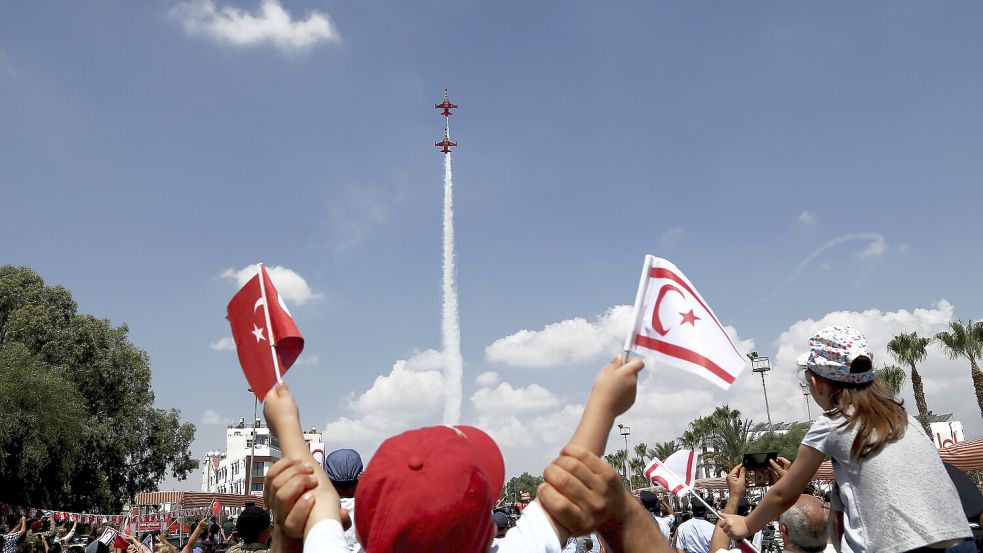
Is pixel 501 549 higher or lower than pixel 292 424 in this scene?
lower

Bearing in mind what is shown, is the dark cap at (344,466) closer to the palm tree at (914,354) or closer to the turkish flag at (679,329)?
the turkish flag at (679,329)

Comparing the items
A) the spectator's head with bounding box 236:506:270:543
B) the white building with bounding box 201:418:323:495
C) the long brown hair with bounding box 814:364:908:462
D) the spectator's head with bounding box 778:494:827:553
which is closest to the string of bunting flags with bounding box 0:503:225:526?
the spectator's head with bounding box 236:506:270:543

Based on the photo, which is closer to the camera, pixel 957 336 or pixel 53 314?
pixel 957 336

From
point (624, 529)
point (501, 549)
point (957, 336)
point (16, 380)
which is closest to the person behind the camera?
point (624, 529)

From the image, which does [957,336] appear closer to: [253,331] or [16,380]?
[253,331]

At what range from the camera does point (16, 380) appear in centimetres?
2933

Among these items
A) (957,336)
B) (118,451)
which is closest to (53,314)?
(118,451)

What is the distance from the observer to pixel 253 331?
223cm

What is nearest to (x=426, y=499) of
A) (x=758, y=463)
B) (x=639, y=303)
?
(x=639, y=303)

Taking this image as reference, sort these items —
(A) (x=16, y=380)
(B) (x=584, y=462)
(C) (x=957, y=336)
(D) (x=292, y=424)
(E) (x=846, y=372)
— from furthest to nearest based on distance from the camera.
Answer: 1. (C) (x=957, y=336)
2. (A) (x=16, y=380)
3. (E) (x=846, y=372)
4. (D) (x=292, y=424)
5. (B) (x=584, y=462)

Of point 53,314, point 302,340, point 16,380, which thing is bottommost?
point 302,340

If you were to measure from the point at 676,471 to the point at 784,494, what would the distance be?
4.50m

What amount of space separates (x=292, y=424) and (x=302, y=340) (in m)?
0.47

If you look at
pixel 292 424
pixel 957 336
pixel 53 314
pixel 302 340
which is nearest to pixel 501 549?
pixel 292 424
